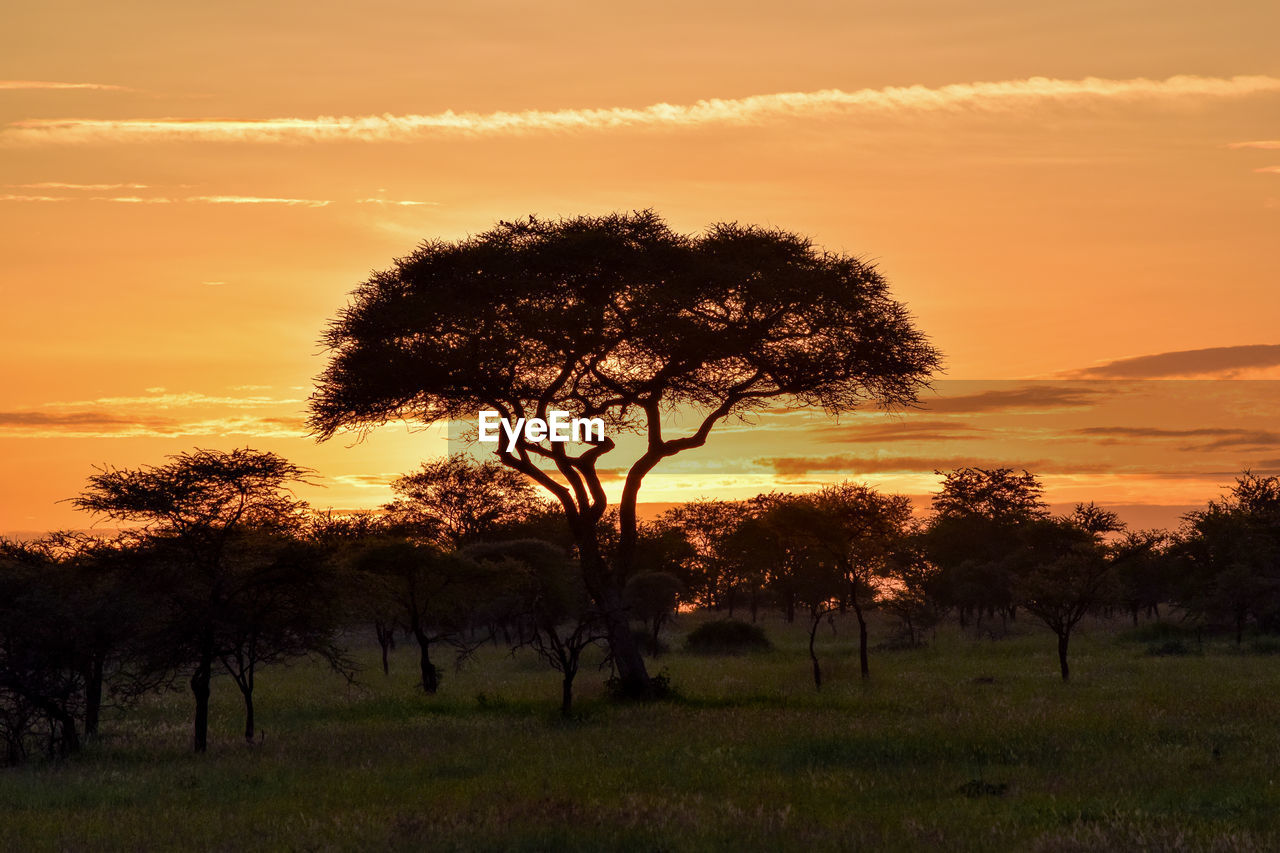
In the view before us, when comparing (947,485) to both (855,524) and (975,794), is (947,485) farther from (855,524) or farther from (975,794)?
(975,794)

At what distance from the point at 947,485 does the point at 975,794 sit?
84.7 meters

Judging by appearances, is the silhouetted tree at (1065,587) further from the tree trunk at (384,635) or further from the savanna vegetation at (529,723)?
the tree trunk at (384,635)

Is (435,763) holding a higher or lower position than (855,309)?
lower

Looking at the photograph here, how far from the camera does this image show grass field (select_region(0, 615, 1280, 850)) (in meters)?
15.7

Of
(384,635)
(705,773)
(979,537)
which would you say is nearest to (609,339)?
(705,773)

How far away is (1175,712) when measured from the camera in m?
29.1

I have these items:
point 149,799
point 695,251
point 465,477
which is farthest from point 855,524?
point 465,477

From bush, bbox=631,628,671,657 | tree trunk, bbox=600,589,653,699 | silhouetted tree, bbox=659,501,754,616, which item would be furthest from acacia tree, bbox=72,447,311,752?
silhouetted tree, bbox=659,501,754,616

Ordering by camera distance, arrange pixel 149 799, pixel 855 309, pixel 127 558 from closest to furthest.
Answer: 1. pixel 149 799
2. pixel 127 558
3. pixel 855 309

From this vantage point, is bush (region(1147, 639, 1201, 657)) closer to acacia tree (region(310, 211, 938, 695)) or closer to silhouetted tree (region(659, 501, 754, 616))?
acacia tree (region(310, 211, 938, 695))

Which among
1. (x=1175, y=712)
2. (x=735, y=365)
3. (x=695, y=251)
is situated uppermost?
(x=695, y=251)

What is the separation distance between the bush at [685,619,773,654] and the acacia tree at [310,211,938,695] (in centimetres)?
2645

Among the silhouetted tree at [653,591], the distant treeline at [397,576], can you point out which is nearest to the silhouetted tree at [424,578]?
the distant treeline at [397,576]

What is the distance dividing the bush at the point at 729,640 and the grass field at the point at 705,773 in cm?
2125
